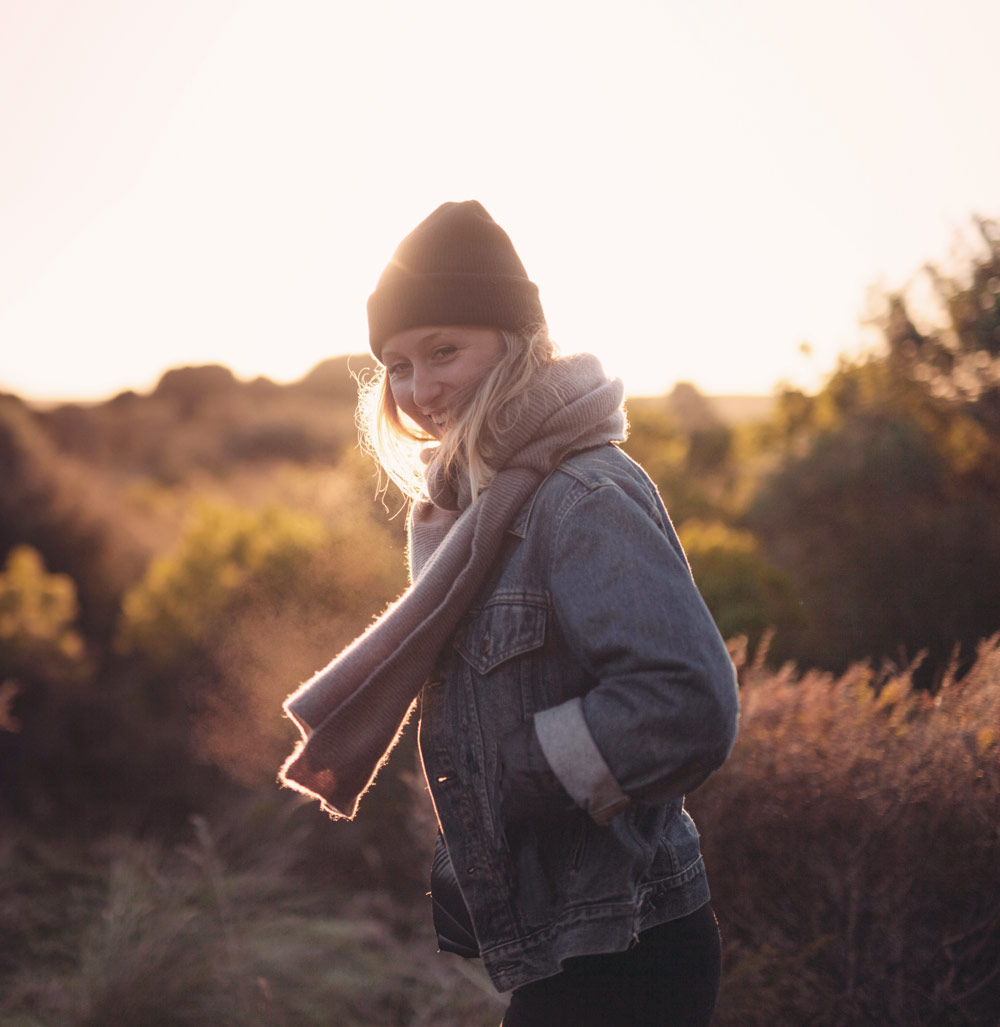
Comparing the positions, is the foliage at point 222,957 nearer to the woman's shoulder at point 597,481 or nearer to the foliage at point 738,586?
the woman's shoulder at point 597,481

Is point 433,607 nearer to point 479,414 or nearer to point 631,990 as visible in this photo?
point 479,414

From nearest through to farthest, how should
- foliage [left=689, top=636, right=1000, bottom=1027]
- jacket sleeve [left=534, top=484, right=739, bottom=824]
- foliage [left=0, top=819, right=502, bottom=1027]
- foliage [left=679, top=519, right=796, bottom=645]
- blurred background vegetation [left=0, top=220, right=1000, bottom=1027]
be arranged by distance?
jacket sleeve [left=534, top=484, right=739, bottom=824], foliage [left=689, top=636, right=1000, bottom=1027], blurred background vegetation [left=0, top=220, right=1000, bottom=1027], foliage [left=0, top=819, right=502, bottom=1027], foliage [left=679, top=519, right=796, bottom=645]

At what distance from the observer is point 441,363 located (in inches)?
60.1

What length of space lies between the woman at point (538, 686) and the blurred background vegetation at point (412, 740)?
1.56 m

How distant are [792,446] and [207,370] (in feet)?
94.0

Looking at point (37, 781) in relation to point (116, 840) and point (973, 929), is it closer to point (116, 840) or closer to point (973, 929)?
point (116, 840)

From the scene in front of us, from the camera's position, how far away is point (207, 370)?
3444 cm

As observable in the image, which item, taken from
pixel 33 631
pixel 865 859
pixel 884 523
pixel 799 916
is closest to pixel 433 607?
pixel 865 859

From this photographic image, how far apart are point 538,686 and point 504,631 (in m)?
0.10

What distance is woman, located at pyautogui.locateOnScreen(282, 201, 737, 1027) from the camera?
1129 millimetres

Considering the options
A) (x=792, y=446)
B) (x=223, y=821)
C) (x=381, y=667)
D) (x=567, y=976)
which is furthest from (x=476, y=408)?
(x=792, y=446)

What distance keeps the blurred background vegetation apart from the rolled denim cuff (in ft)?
6.13

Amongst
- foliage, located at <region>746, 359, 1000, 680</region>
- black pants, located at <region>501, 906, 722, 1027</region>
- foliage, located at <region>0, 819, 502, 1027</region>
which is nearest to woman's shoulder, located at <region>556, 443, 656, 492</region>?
black pants, located at <region>501, 906, 722, 1027</region>

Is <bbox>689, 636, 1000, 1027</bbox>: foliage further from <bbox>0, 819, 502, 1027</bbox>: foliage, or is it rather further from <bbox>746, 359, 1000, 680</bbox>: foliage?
<bbox>746, 359, 1000, 680</bbox>: foliage
